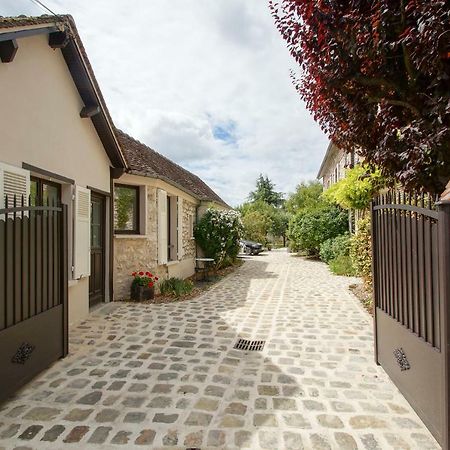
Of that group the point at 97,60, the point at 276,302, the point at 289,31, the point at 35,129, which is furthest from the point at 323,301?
the point at 97,60

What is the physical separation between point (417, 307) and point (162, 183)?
23.4ft

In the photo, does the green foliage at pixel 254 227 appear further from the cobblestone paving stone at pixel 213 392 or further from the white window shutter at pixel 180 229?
the cobblestone paving stone at pixel 213 392

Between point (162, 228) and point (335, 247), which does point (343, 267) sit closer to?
point (335, 247)

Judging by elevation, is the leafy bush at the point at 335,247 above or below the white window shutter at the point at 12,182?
below

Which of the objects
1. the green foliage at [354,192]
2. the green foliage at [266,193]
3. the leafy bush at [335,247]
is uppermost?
the green foliage at [266,193]

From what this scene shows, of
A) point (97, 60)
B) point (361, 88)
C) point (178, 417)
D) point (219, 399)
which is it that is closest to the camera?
point (178, 417)

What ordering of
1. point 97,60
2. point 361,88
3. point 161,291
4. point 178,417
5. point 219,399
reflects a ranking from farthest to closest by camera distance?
1. point 161,291
2. point 97,60
3. point 361,88
4. point 219,399
5. point 178,417

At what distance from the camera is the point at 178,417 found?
289 centimetres

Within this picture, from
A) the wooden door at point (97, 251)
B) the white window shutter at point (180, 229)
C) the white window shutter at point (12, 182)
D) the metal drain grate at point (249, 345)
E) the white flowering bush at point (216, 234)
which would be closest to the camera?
the white window shutter at point (12, 182)

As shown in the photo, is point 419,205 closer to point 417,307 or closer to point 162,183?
point 417,307

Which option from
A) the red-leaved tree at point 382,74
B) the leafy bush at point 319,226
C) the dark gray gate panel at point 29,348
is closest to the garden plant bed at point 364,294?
the red-leaved tree at point 382,74

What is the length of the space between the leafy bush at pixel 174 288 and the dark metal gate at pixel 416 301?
531cm

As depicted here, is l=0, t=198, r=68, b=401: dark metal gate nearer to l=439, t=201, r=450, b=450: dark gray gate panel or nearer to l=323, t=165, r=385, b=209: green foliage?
l=439, t=201, r=450, b=450: dark gray gate panel

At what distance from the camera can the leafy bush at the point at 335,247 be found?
556 inches
